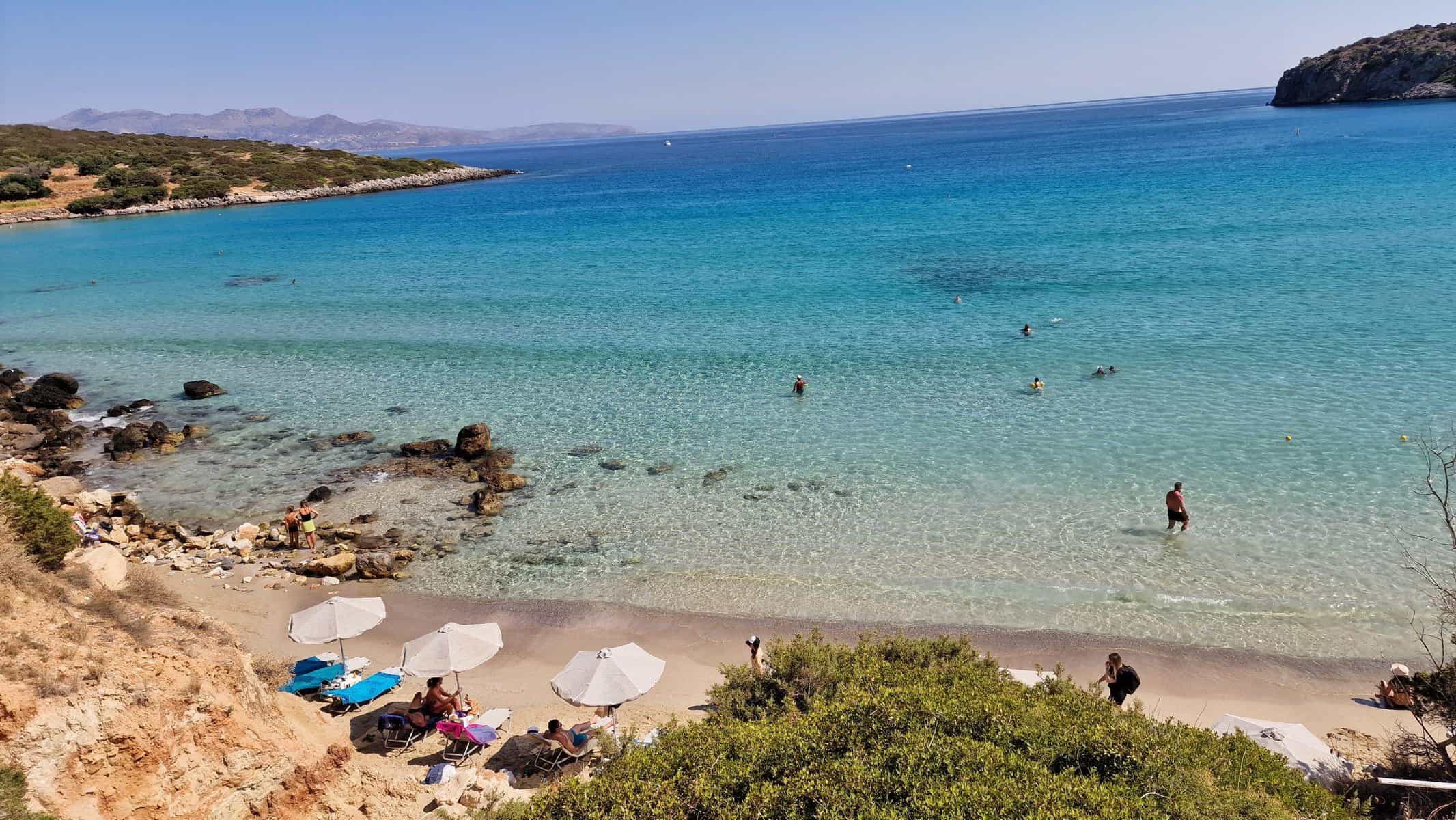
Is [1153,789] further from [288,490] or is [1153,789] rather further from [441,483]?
[288,490]

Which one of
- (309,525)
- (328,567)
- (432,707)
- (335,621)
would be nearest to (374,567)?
(328,567)

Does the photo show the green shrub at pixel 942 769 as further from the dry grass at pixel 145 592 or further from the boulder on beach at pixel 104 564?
the boulder on beach at pixel 104 564

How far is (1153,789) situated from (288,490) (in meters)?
21.7

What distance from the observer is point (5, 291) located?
5034 centimetres

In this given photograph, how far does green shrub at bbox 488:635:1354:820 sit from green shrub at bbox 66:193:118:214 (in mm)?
108274

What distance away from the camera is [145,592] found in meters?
12.6

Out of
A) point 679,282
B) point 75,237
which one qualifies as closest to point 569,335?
point 679,282

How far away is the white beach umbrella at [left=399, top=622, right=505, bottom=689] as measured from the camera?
40.6 ft

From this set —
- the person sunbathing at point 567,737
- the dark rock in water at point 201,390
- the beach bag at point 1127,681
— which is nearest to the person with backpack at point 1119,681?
the beach bag at point 1127,681

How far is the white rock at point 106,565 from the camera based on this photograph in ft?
41.3

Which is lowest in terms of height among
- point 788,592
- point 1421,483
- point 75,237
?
→ point 788,592

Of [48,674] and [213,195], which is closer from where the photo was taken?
[48,674]

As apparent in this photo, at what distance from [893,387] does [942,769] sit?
20.0 meters

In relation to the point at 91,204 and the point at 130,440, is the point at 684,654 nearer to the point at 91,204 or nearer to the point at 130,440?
the point at 130,440
